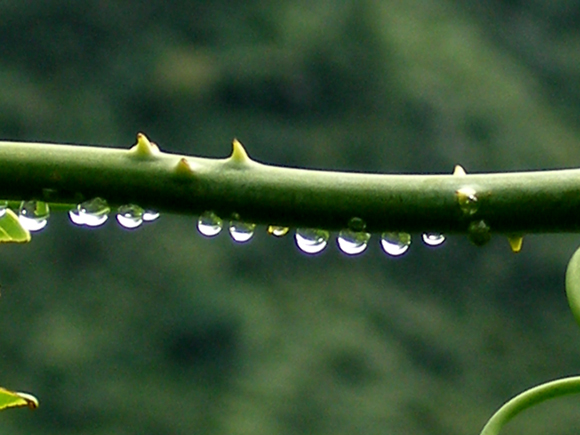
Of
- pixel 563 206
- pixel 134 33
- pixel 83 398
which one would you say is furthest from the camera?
pixel 134 33

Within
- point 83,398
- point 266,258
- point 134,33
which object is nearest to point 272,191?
point 83,398

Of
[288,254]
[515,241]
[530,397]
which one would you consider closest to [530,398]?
[530,397]

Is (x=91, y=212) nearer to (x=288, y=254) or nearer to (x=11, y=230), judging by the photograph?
(x=11, y=230)

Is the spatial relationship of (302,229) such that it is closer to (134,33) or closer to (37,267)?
(37,267)

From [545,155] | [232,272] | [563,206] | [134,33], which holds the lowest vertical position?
[563,206]

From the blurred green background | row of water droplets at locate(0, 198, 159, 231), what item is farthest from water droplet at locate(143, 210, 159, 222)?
the blurred green background

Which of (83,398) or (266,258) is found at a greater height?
(266,258)

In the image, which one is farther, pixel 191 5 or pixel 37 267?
pixel 191 5
